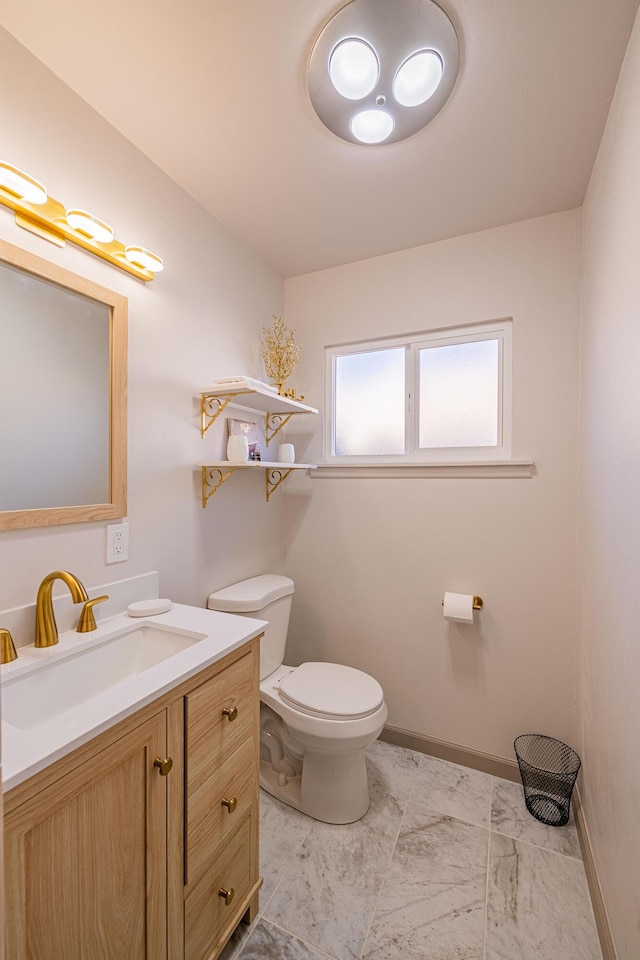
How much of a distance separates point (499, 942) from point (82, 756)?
1331mm

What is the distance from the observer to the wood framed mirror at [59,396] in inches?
43.1

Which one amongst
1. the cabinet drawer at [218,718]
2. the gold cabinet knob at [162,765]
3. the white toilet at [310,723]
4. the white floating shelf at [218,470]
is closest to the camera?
the gold cabinet knob at [162,765]

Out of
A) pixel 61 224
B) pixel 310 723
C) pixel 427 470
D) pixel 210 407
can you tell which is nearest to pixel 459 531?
pixel 427 470

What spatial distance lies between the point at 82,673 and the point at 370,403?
1.72m

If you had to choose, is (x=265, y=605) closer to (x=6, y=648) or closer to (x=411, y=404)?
(x=6, y=648)

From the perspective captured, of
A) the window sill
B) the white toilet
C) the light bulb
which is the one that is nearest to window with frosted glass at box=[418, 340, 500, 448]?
the window sill

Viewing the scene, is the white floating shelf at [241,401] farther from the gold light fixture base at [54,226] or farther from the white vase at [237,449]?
the gold light fixture base at [54,226]

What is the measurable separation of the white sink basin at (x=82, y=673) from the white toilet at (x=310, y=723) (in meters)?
0.47

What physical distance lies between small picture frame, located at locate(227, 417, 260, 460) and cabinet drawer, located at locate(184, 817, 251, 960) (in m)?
1.36

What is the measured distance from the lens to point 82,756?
30.2 inches

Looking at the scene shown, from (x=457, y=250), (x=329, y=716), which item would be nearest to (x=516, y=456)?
(x=457, y=250)

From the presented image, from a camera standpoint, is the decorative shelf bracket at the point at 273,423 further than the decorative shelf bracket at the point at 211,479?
Yes

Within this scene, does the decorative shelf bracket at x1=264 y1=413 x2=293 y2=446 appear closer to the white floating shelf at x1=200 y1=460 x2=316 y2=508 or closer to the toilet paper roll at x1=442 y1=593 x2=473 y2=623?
the white floating shelf at x1=200 y1=460 x2=316 y2=508

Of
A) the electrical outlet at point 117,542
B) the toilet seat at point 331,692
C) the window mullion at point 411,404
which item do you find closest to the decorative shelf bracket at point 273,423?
the window mullion at point 411,404
